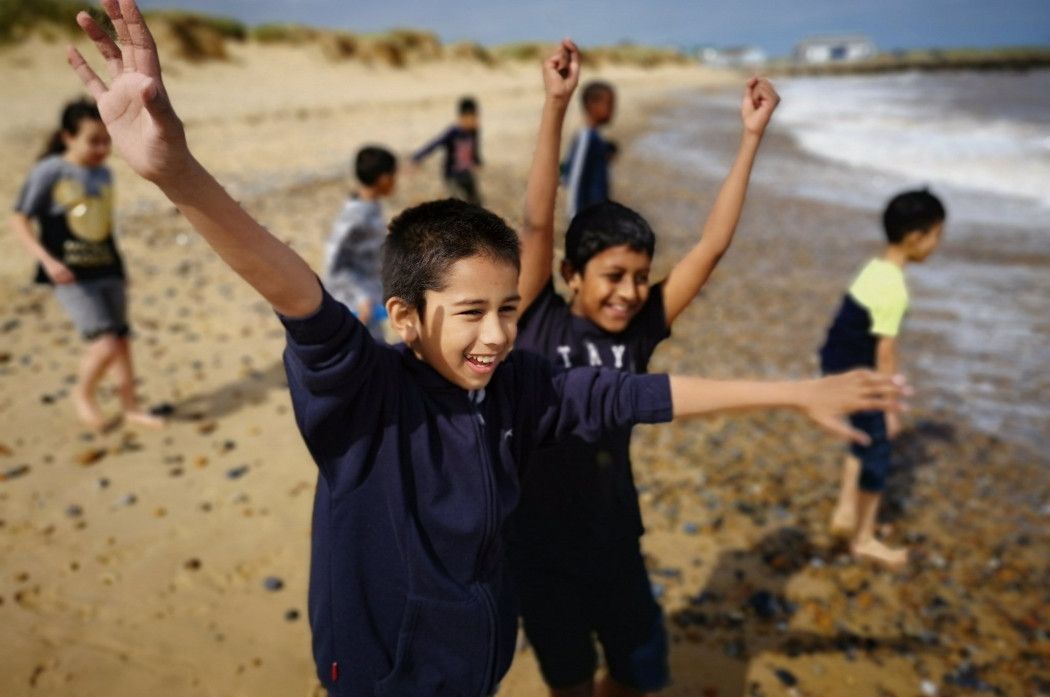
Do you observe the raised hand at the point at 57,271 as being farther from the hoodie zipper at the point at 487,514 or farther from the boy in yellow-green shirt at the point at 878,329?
the boy in yellow-green shirt at the point at 878,329

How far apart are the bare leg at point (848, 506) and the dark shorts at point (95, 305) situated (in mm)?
5940

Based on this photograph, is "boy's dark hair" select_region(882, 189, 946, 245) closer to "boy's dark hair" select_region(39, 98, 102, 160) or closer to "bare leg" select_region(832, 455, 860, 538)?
"bare leg" select_region(832, 455, 860, 538)

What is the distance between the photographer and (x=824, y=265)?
11742mm

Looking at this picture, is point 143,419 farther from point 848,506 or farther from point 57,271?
point 848,506

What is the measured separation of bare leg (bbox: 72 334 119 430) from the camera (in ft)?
20.0

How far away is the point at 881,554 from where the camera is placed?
4.76 meters

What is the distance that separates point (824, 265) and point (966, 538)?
7.47 m

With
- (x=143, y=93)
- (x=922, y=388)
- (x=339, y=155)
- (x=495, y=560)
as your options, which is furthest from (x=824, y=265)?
(x=339, y=155)

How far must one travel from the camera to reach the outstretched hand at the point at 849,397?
1.80 metres

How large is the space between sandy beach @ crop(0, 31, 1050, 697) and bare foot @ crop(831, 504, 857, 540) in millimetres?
162

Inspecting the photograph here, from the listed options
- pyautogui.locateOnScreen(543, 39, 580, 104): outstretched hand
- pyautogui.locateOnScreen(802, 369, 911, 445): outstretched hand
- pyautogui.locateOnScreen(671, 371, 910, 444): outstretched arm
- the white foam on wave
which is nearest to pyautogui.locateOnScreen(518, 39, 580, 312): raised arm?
pyautogui.locateOnScreen(543, 39, 580, 104): outstretched hand

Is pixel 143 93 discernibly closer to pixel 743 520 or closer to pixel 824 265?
pixel 743 520

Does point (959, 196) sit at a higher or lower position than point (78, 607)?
higher

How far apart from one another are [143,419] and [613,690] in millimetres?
4972
